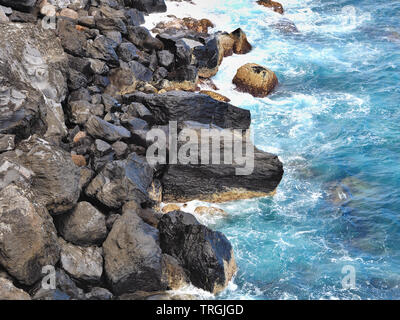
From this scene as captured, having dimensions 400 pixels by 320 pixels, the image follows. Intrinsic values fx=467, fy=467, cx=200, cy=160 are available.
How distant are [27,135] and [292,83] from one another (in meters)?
13.9

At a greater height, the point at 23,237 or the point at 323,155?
the point at 23,237

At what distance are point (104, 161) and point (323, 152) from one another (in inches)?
334

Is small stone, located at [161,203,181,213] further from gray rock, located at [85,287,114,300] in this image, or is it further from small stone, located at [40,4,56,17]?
small stone, located at [40,4,56,17]

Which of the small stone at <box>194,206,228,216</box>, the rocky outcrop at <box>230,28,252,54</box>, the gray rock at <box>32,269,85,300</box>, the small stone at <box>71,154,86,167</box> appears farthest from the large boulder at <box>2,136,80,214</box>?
the rocky outcrop at <box>230,28,252,54</box>

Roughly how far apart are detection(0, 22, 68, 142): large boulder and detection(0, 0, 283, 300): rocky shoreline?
0.04 metres

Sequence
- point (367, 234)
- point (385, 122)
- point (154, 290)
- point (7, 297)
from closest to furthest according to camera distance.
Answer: point (7, 297), point (154, 290), point (367, 234), point (385, 122)

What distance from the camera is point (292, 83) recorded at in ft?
72.3

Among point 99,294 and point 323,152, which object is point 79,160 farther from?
point 323,152

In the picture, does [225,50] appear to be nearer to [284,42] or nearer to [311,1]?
[284,42]

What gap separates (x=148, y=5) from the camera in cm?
2456

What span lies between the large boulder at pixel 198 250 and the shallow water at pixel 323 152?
494 millimetres

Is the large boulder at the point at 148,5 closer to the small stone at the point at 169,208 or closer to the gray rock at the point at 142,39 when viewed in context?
the gray rock at the point at 142,39

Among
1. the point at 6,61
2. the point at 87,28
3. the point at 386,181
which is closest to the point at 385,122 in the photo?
the point at 386,181

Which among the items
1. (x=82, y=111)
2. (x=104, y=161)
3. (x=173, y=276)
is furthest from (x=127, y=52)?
(x=173, y=276)
